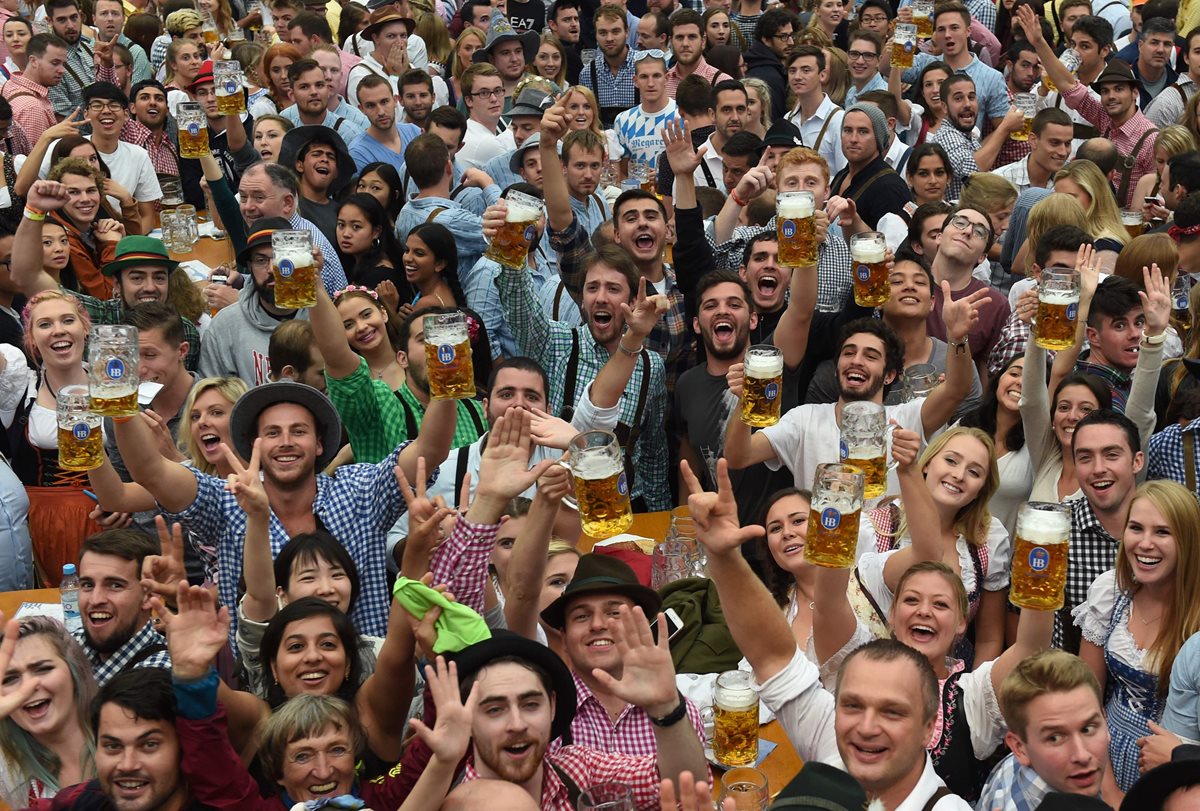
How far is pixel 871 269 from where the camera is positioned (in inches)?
220

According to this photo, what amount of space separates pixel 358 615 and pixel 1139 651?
2.20 metres

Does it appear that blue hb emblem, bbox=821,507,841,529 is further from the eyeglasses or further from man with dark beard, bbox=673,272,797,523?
the eyeglasses

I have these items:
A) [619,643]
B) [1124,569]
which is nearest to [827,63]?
[1124,569]

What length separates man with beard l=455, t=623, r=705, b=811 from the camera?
337cm

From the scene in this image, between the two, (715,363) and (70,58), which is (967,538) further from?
(70,58)

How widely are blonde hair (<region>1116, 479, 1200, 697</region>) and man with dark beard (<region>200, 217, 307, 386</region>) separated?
354cm

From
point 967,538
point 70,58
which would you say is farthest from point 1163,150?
point 70,58

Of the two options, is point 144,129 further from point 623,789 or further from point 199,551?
point 623,789

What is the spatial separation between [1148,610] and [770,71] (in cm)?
685

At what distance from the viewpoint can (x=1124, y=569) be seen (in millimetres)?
4332

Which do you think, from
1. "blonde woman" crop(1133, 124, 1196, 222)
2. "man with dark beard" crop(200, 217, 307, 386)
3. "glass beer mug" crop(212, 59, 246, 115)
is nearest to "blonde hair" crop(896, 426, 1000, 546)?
"man with dark beard" crop(200, 217, 307, 386)

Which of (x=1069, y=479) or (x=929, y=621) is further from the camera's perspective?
(x=1069, y=479)

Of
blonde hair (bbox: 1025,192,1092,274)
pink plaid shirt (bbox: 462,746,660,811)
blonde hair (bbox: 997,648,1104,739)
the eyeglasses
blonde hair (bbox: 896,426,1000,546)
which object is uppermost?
blonde hair (bbox: 1025,192,1092,274)

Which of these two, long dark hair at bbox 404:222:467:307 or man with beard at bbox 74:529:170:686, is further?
long dark hair at bbox 404:222:467:307
